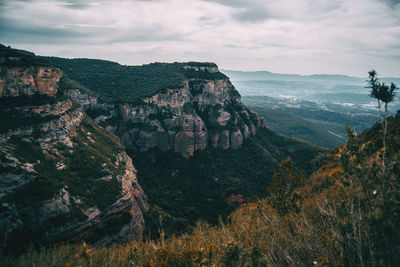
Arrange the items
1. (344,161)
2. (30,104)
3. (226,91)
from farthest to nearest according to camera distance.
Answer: (226,91) → (30,104) → (344,161)

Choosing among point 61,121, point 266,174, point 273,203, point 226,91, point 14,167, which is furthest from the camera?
point 226,91

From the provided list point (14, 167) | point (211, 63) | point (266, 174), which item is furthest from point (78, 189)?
point (211, 63)

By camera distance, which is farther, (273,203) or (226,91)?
(226,91)

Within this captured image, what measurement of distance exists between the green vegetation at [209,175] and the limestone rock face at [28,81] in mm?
53654

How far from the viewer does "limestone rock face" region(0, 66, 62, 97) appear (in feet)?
196

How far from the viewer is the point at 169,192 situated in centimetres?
9675

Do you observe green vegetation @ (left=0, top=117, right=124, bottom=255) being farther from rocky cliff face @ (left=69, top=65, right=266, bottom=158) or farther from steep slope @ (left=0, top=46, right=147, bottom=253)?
rocky cliff face @ (left=69, top=65, right=266, bottom=158)

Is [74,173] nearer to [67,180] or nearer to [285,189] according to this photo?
[67,180]

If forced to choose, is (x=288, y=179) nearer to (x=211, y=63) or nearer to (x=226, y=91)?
(x=226, y=91)

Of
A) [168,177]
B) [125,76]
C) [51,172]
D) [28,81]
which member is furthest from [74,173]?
[125,76]

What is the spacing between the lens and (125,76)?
147 metres

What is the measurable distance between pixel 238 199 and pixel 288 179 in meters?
66.4

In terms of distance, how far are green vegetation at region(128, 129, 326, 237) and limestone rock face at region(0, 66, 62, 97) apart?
53.7 metres

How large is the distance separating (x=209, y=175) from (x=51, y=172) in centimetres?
7285
